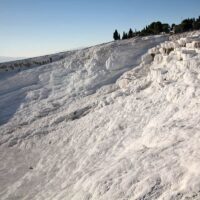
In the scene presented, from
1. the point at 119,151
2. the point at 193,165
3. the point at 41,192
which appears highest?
the point at 193,165

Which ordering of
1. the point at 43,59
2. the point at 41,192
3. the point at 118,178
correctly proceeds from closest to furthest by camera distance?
the point at 118,178
the point at 41,192
the point at 43,59

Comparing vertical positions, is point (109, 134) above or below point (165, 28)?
below

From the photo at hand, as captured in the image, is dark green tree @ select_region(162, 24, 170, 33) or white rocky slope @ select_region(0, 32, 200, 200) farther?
dark green tree @ select_region(162, 24, 170, 33)

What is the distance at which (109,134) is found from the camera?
15.0 m

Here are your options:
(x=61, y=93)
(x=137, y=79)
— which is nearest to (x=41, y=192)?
(x=137, y=79)

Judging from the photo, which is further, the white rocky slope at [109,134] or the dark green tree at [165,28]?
the dark green tree at [165,28]

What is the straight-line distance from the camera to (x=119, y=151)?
1269cm

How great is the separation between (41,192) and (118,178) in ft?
15.1

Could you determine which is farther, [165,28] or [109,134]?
[165,28]

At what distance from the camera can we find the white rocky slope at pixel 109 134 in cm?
887

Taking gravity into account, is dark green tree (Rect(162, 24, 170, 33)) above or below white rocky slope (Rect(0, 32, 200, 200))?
above

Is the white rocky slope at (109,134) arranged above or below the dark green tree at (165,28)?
below

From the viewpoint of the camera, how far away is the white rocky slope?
8867mm

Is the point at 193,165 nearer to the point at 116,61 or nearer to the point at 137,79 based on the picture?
the point at 137,79
